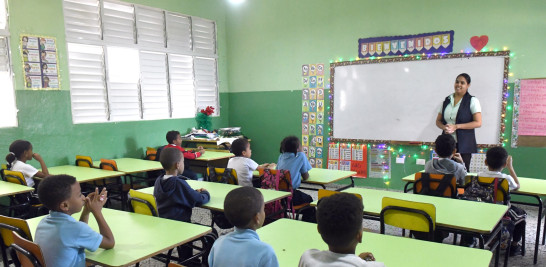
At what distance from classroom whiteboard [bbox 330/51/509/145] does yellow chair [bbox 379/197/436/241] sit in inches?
133

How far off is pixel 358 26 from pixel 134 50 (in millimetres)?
3529

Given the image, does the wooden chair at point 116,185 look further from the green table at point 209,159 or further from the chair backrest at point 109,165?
the green table at point 209,159

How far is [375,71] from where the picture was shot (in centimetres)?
566

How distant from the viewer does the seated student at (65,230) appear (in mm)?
1747

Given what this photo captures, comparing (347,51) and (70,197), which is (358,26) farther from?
(70,197)

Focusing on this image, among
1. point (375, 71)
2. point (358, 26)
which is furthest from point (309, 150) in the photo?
point (358, 26)

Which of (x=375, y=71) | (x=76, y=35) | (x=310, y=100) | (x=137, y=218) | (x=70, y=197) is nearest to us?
(x=70, y=197)

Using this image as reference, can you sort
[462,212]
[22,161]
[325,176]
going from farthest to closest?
[22,161]
[325,176]
[462,212]

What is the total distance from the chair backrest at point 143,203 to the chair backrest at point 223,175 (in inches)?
44.0

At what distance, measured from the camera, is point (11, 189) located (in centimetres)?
338

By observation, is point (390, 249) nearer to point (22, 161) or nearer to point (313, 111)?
point (22, 161)

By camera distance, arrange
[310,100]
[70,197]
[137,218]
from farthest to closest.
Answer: [310,100], [137,218], [70,197]

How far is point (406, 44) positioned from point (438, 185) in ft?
9.82

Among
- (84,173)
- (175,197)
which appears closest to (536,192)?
(175,197)
